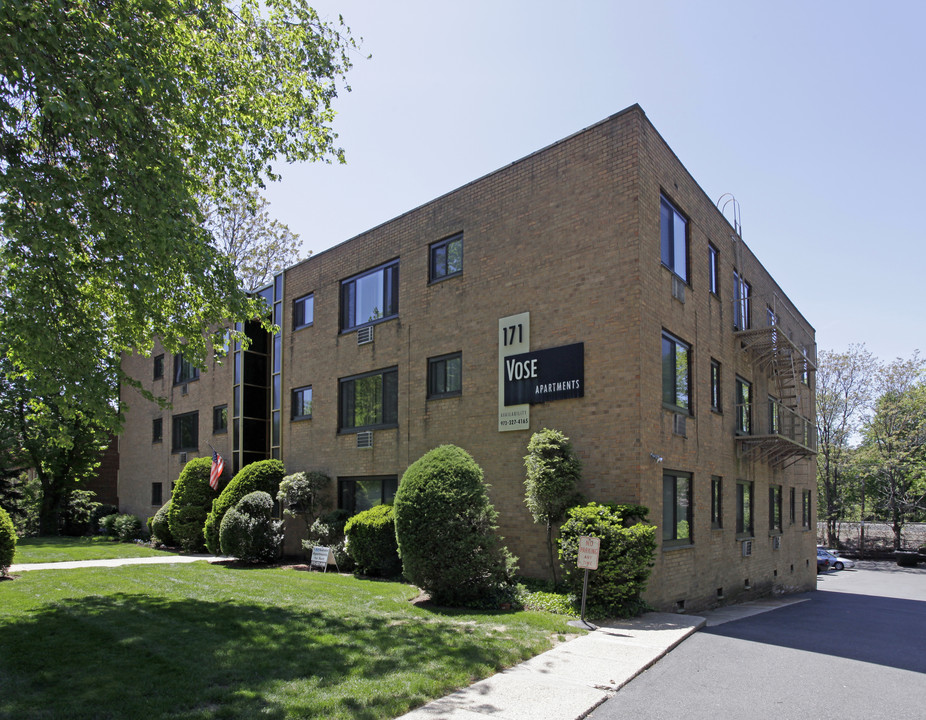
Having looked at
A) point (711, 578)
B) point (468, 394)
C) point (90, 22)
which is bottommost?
point (711, 578)

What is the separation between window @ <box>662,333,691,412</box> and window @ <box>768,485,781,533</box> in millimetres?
7687

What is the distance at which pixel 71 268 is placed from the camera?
376 inches

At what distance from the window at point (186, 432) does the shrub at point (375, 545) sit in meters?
13.2

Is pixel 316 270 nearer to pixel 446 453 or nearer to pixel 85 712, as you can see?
pixel 446 453

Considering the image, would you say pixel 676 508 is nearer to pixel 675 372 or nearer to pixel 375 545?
pixel 675 372

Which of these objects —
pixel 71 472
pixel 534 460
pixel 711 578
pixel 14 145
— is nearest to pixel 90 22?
pixel 14 145

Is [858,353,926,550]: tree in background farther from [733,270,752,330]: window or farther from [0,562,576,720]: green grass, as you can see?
[0,562,576,720]: green grass

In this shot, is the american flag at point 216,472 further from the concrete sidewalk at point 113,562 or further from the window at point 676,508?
the window at point 676,508

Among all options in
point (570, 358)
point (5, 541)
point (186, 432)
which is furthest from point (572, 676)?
point (186, 432)

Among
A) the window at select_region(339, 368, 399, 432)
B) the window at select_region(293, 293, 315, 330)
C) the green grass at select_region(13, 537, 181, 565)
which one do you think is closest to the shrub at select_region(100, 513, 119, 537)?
the green grass at select_region(13, 537, 181, 565)

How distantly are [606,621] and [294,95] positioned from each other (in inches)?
394

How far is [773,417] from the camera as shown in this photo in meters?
21.6

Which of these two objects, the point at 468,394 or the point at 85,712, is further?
the point at 468,394

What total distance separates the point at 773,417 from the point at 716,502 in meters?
7.71
